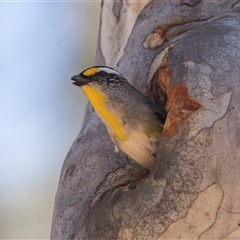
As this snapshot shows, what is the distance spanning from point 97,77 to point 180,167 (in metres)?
0.48

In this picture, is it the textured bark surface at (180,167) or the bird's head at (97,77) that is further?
the bird's head at (97,77)

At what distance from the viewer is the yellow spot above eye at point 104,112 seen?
2.22 metres

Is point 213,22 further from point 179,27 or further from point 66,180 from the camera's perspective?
point 66,180

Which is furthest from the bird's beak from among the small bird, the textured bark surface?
the textured bark surface

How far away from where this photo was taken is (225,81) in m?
2.11

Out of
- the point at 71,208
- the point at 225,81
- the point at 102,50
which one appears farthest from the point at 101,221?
the point at 102,50

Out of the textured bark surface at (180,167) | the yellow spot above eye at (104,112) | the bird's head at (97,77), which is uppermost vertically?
the bird's head at (97,77)

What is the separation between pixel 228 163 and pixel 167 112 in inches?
12.3

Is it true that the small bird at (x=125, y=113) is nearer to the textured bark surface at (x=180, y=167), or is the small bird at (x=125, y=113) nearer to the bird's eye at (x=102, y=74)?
the bird's eye at (x=102, y=74)

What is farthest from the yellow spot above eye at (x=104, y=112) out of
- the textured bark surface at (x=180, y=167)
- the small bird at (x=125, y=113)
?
the textured bark surface at (x=180, y=167)

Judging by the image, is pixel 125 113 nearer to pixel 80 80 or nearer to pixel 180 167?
pixel 80 80

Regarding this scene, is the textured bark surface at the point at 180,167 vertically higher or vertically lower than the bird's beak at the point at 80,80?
lower

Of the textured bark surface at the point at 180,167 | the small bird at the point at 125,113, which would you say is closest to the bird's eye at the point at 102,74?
the small bird at the point at 125,113

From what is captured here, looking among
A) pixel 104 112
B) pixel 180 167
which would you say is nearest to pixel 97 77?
pixel 104 112
